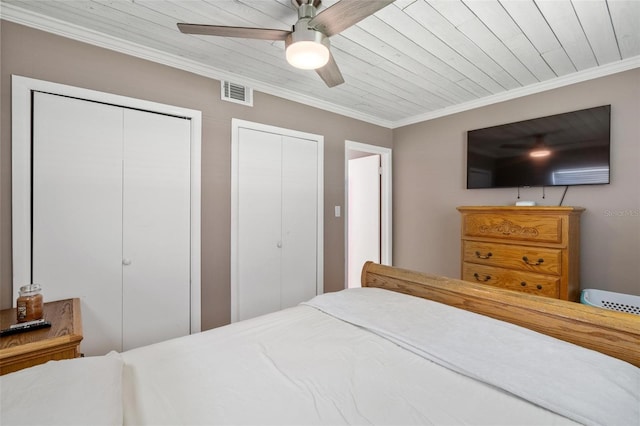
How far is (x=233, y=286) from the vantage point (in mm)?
2564

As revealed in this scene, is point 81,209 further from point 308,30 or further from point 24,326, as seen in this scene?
point 308,30

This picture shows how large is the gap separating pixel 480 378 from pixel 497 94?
281 centimetres

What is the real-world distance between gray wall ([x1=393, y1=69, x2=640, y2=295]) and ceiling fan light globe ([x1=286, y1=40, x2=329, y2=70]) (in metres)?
2.28

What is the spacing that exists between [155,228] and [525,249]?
9.38 feet

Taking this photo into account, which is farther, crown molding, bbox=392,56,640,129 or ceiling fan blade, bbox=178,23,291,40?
crown molding, bbox=392,56,640,129

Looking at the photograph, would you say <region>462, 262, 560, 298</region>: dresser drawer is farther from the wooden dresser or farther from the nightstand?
the nightstand

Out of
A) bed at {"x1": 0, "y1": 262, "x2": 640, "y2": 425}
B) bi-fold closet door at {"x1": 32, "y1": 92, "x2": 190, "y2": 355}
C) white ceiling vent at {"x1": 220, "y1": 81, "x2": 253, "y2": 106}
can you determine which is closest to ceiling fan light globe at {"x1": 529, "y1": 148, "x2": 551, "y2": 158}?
bed at {"x1": 0, "y1": 262, "x2": 640, "y2": 425}

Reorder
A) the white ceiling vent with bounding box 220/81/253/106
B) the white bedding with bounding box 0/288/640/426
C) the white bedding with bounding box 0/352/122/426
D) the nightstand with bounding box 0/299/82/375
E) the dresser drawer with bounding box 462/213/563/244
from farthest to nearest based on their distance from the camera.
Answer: the white ceiling vent with bounding box 220/81/253/106 → the dresser drawer with bounding box 462/213/563/244 → the nightstand with bounding box 0/299/82/375 → the white bedding with bounding box 0/288/640/426 → the white bedding with bounding box 0/352/122/426

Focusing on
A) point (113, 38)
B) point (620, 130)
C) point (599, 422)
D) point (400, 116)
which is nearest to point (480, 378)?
point (599, 422)

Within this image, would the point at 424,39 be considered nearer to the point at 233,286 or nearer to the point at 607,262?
the point at 607,262

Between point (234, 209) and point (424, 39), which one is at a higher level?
point (424, 39)

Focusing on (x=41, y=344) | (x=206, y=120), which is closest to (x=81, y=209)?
(x=41, y=344)

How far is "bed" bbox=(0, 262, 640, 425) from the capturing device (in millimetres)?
832

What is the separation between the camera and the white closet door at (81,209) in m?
1.79
